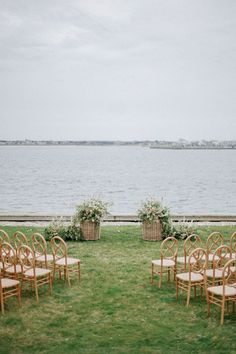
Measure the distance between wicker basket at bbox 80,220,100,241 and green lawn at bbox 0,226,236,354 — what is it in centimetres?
338

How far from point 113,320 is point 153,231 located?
21.3 ft

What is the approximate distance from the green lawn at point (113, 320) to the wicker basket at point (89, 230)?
338 cm

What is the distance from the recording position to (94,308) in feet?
24.6

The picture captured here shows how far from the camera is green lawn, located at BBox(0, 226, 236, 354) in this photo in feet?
19.6

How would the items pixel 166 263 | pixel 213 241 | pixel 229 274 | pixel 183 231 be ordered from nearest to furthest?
pixel 229 274, pixel 166 263, pixel 213 241, pixel 183 231

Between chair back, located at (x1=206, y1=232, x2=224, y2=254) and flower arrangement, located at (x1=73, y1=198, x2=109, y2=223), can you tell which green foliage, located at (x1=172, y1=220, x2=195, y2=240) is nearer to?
chair back, located at (x1=206, y1=232, x2=224, y2=254)

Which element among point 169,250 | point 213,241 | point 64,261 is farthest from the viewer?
point 169,250

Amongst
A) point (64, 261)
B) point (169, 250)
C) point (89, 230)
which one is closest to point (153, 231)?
point (169, 250)

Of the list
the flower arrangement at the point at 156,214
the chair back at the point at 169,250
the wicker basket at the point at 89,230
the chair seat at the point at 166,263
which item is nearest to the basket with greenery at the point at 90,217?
the wicker basket at the point at 89,230

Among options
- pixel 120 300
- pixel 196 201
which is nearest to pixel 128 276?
pixel 120 300

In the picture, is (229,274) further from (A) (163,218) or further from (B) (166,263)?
(A) (163,218)

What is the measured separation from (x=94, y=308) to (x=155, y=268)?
2.83 metres

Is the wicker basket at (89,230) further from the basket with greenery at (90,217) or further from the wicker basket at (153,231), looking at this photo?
the wicker basket at (153,231)

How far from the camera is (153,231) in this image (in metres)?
13.3
